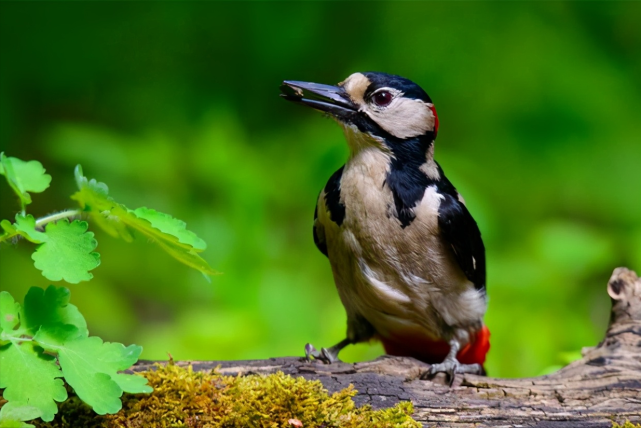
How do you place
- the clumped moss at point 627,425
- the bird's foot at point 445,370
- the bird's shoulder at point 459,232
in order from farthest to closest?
1. the bird's shoulder at point 459,232
2. the bird's foot at point 445,370
3. the clumped moss at point 627,425

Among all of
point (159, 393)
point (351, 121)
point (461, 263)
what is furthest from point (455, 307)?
point (159, 393)

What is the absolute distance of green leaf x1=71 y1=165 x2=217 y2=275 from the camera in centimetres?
209

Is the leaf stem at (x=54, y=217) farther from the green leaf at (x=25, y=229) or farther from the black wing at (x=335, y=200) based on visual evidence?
the black wing at (x=335, y=200)

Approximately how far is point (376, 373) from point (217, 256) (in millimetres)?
1960

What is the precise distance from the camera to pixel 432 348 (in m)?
3.21

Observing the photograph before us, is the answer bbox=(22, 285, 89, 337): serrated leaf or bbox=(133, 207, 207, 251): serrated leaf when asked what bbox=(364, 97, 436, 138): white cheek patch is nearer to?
bbox=(133, 207, 207, 251): serrated leaf

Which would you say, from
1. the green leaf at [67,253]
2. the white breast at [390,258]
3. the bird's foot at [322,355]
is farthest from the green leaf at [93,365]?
the white breast at [390,258]

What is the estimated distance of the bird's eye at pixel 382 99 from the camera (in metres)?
2.87

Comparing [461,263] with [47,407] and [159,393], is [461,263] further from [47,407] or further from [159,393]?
[47,407]

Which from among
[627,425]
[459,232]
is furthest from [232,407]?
[627,425]

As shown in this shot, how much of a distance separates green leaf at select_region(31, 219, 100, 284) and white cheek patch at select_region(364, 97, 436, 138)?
1.35 meters

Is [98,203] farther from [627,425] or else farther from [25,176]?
[627,425]

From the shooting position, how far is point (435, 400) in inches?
96.5

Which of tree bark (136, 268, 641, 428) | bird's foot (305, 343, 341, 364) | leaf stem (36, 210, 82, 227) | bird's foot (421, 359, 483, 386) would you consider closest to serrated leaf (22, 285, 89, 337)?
leaf stem (36, 210, 82, 227)
